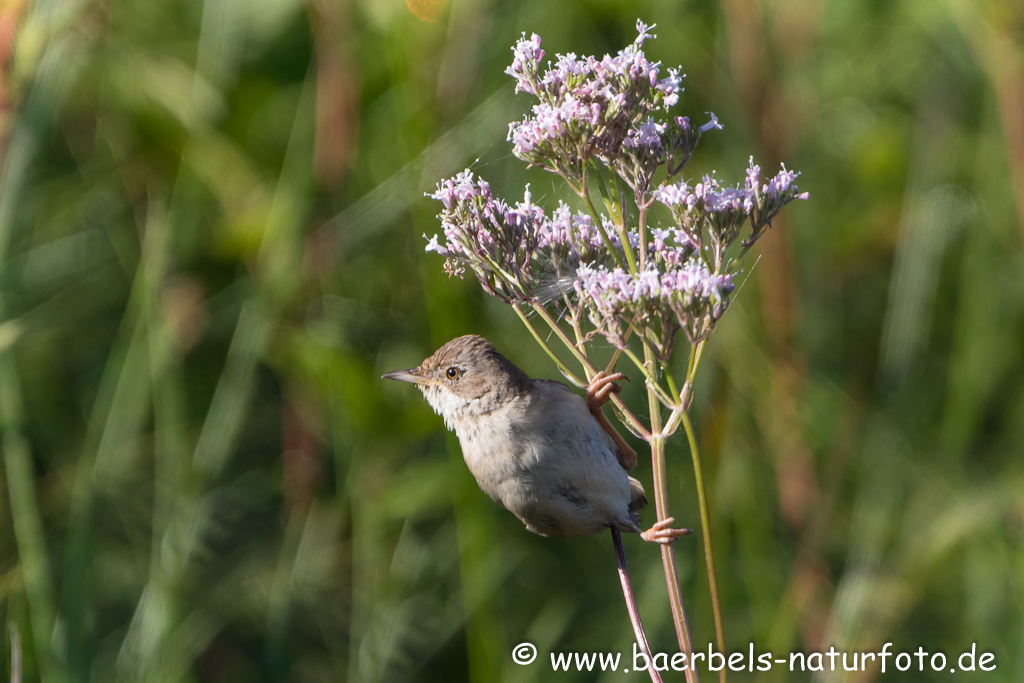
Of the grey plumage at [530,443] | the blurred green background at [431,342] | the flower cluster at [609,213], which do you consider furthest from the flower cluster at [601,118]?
the blurred green background at [431,342]

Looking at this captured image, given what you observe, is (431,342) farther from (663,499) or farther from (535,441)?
(663,499)

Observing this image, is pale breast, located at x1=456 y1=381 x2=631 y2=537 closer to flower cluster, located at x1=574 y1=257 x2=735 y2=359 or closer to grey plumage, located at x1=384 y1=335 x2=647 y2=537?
grey plumage, located at x1=384 y1=335 x2=647 y2=537

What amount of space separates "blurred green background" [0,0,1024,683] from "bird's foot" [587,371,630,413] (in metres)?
0.78

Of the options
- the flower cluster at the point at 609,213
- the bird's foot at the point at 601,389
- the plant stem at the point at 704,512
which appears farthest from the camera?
the bird's foot at the point at 601,389

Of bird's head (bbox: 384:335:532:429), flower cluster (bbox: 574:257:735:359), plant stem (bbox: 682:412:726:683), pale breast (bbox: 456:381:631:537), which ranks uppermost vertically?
bird's head (bbox: 384:335:532:429)

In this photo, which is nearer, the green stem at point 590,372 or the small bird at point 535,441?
the green stem at point 590,372


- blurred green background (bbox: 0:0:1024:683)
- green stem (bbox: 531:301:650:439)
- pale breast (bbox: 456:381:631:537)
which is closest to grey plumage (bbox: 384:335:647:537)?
pale breast (bbox: 456:381:631:537)

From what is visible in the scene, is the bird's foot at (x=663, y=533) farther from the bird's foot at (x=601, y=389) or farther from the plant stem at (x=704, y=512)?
the bird's foot at (x=601, y=389)

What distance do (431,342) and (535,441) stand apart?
1.37 m

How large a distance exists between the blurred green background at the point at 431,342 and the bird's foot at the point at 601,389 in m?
0.78

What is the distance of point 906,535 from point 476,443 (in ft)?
6.40

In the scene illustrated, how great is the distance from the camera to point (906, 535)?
2.82 meters

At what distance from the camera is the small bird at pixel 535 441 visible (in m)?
1.41

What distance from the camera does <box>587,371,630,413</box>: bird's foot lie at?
4.53ft
